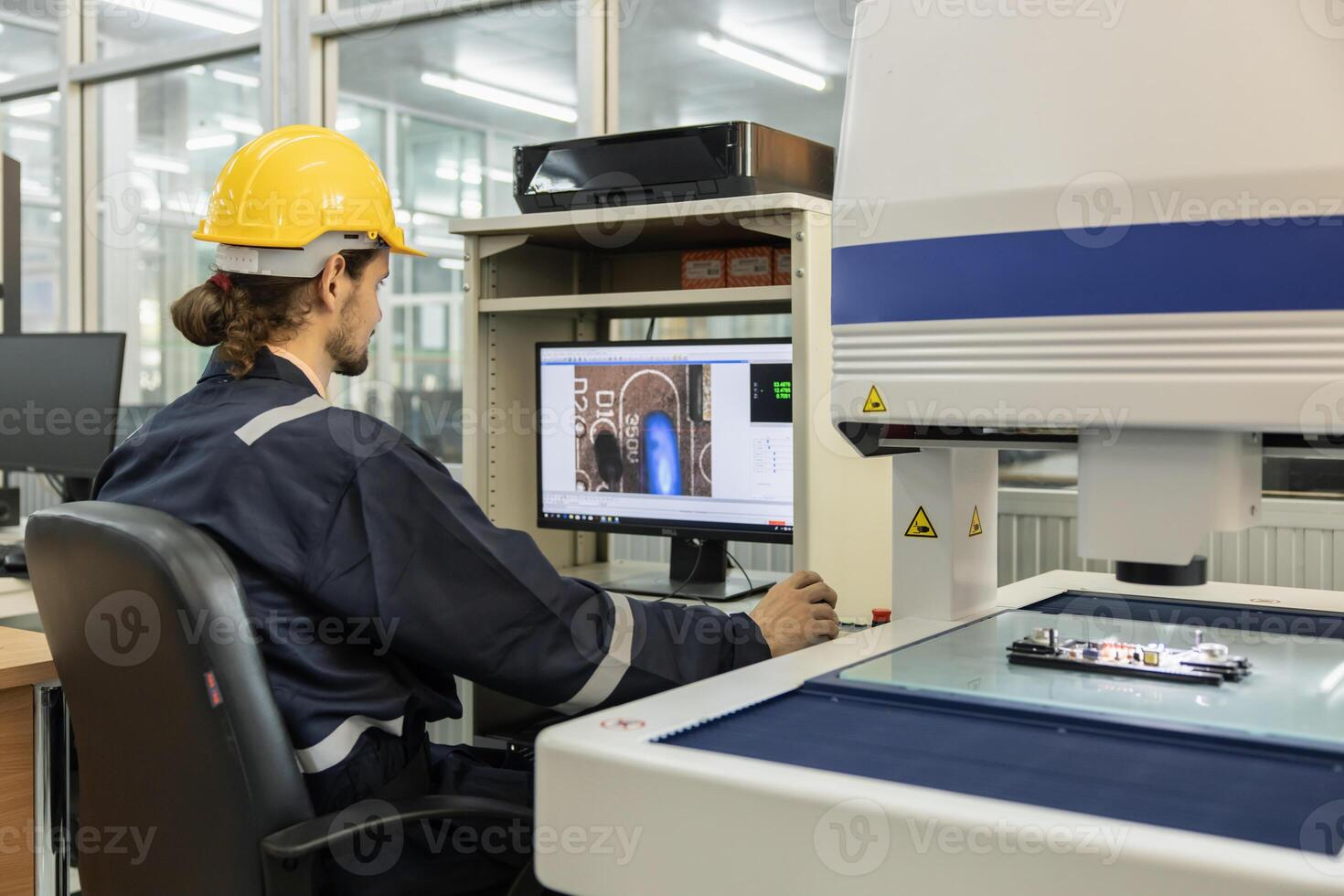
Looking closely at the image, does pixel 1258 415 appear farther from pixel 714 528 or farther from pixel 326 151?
pixel 714 528

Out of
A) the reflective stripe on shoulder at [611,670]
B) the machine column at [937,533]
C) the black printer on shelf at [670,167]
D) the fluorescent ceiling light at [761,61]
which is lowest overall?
the reflective stripe on shoulder at [611,670]

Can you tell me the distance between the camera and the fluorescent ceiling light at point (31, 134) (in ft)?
Answer: 15.0

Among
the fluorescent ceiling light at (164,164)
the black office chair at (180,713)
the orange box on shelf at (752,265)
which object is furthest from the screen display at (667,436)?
the fluorescent ceiling light at (164,164)

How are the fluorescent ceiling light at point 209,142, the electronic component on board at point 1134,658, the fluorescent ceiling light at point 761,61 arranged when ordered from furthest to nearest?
the fluorescent ceiling light at point 209,142 < the fluorescent ceiling light at point 761,61 < the electronic component on board at point 1134,658

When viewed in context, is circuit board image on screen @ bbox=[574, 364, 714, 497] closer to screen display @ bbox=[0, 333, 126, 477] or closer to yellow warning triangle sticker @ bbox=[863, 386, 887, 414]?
yellow warning triangle sticker @ bbox=[863, 386, 887, 414]

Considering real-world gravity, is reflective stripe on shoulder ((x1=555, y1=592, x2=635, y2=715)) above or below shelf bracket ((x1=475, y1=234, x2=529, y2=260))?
below

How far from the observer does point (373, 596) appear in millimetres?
1204

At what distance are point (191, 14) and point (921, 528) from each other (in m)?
3.33

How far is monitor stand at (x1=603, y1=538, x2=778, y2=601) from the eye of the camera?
2.10 metres

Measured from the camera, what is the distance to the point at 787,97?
297 cm

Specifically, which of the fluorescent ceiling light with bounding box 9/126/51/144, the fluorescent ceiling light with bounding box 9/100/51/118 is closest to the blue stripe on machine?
the fluorescent ceiling light with bounding box 9/100/51/118

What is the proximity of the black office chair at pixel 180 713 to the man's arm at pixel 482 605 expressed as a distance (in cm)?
14

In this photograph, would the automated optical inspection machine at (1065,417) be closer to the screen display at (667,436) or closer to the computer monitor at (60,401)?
the screen display at (667,436)

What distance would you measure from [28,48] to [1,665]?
11.4ft
